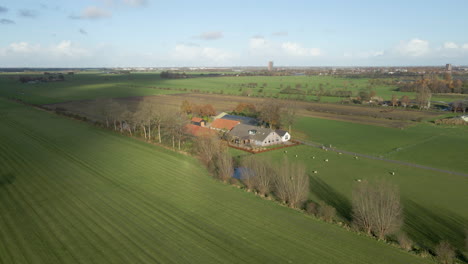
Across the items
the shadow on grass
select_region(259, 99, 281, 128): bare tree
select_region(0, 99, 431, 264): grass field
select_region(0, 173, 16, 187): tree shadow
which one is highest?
select_region(259, 99, 281, 128): bare tree

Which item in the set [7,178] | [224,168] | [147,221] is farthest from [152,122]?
[147,221]

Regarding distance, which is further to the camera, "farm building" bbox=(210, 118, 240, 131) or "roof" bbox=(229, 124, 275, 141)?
"farm building" bbox=(210, 118, 240, 131)

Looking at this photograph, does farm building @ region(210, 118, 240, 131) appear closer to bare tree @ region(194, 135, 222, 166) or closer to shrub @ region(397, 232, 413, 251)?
bare tree @ region(194, 135, 222, 166)

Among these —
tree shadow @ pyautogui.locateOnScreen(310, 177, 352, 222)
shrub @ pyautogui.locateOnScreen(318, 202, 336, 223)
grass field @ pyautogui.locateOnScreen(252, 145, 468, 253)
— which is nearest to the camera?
grass field @ pyautogui.locateOnScreen(252, 145, 468, 253)

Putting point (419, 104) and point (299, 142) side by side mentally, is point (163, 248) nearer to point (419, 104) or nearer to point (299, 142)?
point (299, 142)

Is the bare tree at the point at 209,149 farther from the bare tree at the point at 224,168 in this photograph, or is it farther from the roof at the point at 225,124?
the roof at the point at 225,124

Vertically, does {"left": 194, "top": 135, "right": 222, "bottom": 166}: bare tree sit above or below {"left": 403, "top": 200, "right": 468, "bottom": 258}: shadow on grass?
above

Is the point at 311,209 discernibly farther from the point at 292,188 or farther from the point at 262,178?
the point at 262,178

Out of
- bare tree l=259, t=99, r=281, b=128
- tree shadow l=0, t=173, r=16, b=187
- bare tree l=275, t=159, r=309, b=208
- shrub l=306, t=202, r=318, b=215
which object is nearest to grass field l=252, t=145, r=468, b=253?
shrub l=306, t=202, r=318, b=215

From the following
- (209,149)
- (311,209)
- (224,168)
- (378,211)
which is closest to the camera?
(378,211)
